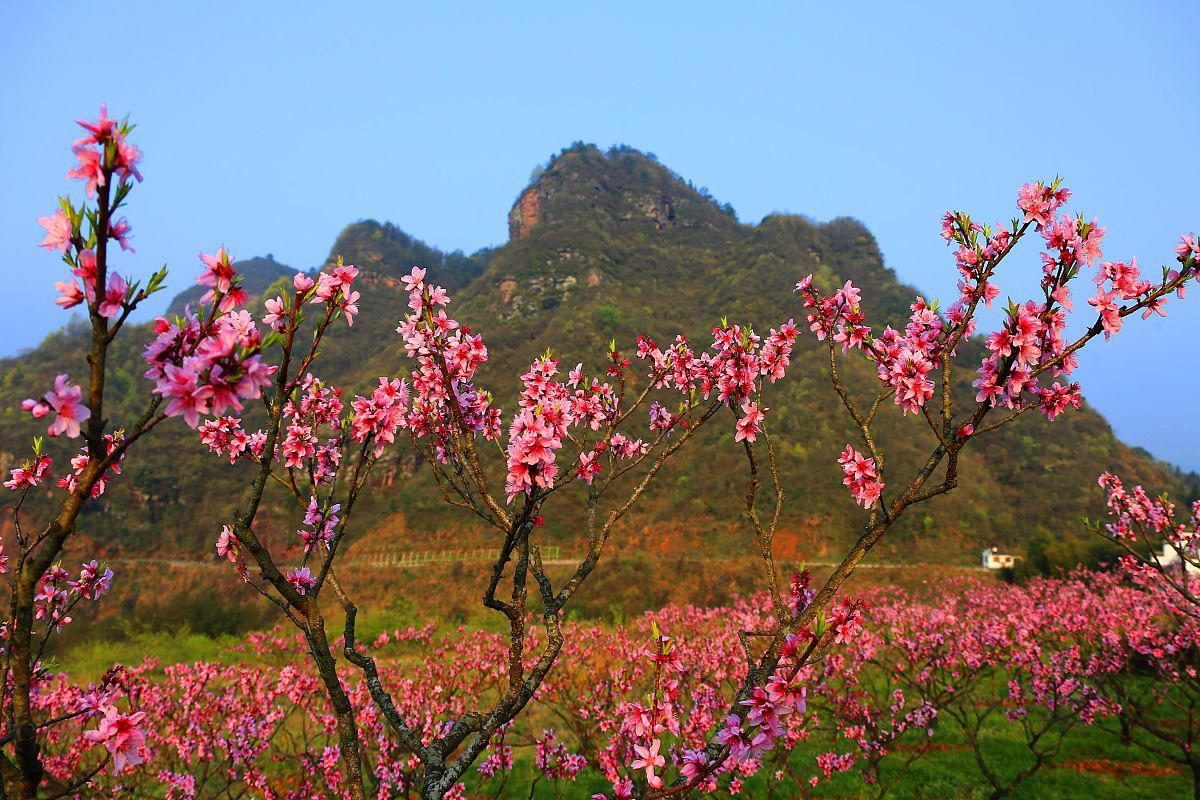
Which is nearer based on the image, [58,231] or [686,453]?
[58,231]

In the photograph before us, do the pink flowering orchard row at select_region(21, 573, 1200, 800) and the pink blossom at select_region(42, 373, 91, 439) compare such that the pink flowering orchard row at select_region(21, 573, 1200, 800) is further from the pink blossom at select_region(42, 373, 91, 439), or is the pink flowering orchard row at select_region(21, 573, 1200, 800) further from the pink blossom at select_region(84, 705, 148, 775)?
the pink blossom at select_region(42, 373, 91, 439)

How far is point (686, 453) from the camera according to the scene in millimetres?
44062

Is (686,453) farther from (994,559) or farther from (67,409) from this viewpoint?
(67,409)

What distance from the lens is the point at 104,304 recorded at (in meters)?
1.59

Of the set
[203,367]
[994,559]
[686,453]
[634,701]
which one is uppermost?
[686,453]

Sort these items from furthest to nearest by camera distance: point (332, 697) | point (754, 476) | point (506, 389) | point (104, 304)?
point (506, 389), point (754, 476), point (332, 697), point (104, 304)

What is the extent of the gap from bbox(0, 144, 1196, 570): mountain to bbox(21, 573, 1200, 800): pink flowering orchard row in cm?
774

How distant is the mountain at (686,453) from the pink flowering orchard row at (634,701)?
7.74m

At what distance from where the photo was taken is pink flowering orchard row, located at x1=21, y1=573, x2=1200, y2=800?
668cm

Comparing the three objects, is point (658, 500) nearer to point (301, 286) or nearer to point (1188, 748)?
point (1188, 748)

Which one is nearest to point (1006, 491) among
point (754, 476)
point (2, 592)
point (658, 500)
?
point (658, 500)

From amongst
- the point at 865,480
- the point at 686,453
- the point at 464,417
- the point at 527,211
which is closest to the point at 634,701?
the point at 464,417

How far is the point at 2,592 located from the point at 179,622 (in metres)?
13.3

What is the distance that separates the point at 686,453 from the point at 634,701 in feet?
121
